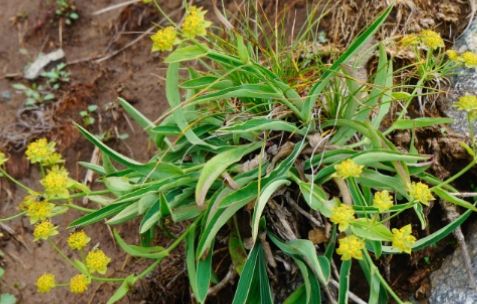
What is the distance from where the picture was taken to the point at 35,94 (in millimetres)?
2545

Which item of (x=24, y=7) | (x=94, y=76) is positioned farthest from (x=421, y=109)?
(x=24, y=7)

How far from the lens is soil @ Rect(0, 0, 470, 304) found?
2.12 meters

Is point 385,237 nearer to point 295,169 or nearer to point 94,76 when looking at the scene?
point 295,169

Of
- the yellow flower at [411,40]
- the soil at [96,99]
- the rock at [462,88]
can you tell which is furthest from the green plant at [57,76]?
the rock at [462,88]

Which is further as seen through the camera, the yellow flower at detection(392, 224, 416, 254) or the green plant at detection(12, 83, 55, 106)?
the green plant at detection(12, 83, 55, 106)

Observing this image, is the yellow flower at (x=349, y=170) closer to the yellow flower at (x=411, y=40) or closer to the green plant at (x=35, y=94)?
the yellow flower at (x=411, y=40)

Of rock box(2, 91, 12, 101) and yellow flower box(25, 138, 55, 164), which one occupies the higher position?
yellow flower box(25, 138, 55, 164)

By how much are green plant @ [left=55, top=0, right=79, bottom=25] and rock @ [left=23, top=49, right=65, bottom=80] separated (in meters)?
0.18

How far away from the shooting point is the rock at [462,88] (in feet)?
6.32

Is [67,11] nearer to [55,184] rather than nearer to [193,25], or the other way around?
[55,184]

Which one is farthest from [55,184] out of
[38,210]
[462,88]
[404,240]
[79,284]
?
[462,88]

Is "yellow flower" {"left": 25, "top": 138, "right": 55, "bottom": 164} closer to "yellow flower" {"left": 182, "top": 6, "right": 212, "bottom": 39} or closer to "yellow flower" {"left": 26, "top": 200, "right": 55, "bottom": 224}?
"yellow flower" {"left": 26, "top": 200, "right": 55, "bottom": 224}

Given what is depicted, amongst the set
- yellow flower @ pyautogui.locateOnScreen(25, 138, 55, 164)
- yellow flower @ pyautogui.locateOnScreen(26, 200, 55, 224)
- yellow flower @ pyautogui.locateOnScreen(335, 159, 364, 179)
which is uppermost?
yellow flower @ pyautogui.locateOnScreen(335, 159, 364, 179)

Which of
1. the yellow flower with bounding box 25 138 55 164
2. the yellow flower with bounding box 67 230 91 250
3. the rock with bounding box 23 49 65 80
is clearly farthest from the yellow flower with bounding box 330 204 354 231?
the rock with bounding box 23 49 65 80
